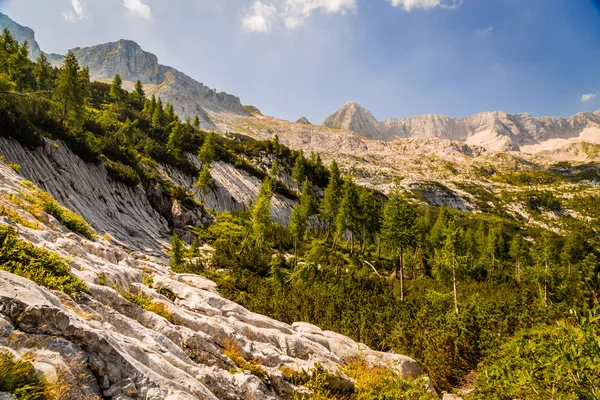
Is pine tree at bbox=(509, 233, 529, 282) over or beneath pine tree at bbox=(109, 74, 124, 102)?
beneath

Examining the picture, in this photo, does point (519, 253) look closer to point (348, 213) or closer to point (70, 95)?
point (348, 213)

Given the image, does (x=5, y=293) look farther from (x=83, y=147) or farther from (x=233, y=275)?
(x=83, y=147)

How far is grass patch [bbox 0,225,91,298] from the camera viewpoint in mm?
5621

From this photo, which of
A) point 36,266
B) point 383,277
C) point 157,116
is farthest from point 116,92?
point 36,266

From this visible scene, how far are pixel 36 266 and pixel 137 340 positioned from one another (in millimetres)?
2514

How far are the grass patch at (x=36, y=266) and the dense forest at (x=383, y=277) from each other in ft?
20.8

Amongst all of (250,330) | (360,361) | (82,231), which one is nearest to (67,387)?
(250,330)

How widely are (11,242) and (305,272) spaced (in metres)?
27.0

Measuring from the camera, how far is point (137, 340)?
592 centimetres

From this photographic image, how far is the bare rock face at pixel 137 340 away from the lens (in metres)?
4.15

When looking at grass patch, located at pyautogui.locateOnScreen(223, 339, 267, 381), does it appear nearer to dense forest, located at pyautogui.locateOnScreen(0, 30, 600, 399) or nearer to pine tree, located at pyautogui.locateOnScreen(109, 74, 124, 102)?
dense forest, located at pyautogui.locateOnScreen(0, 30, 600, 399)

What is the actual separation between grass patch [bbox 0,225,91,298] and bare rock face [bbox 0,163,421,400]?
364 millimetres

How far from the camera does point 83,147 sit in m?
30.7

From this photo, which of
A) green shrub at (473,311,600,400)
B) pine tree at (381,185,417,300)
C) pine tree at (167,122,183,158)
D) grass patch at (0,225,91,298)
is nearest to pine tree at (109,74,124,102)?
pine tree at (167,122,183,158)
